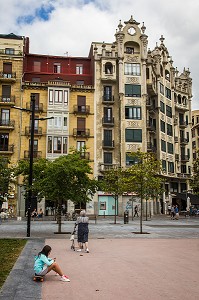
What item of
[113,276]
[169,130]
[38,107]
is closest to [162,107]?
[169,130]

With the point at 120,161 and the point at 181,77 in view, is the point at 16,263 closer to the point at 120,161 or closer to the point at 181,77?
the point at 120,161

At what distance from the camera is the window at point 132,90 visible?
51.8 m

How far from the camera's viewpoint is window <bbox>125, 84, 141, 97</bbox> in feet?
170

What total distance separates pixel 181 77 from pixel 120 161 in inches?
1045

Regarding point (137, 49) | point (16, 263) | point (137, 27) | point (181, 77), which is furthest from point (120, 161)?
point (16, 263)

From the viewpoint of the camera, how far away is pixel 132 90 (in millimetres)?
51969

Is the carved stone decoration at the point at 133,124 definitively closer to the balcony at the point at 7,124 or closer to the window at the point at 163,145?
the window at the point at 163,145

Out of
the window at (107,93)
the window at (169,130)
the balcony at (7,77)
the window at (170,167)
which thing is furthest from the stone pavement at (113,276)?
the window at (169,130)

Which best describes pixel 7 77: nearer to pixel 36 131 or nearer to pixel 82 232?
pixel 36 131

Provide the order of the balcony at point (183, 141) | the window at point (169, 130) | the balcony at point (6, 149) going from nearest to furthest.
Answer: the balcony at point (6, 149) < the window at point (169, 130) < the balcony at point (183, 141)

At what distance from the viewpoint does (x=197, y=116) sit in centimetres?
8662

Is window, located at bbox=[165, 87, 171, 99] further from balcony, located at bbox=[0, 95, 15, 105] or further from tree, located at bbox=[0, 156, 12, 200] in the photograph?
tree, located at bbox=[0, 156, 12, 200]

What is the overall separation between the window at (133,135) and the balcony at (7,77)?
17.3 metres

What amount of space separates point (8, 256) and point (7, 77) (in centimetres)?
4030
